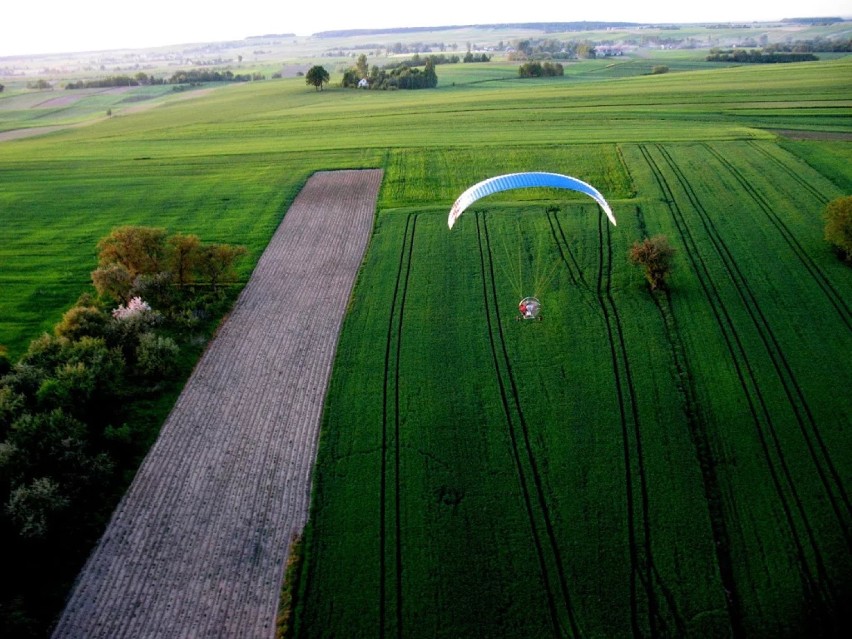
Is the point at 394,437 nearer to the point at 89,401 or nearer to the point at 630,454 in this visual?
the point at 630,454

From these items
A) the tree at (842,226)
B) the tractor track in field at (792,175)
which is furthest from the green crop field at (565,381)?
the tree at (842,226)

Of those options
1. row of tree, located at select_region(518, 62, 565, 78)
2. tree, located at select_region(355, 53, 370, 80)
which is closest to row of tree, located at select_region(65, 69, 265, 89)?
tree, located at select_region(355, 53, 370, 80)

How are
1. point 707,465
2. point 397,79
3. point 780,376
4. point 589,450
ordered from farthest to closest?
point 397,79 → point 780,376 → point 589,450 → point 707,465

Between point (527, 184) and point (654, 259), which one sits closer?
point (527, 184)

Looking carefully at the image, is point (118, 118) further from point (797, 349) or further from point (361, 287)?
point (797, 349)

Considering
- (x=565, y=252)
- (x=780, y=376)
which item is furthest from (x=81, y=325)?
(x=780, y=376)

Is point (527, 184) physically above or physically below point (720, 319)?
above
